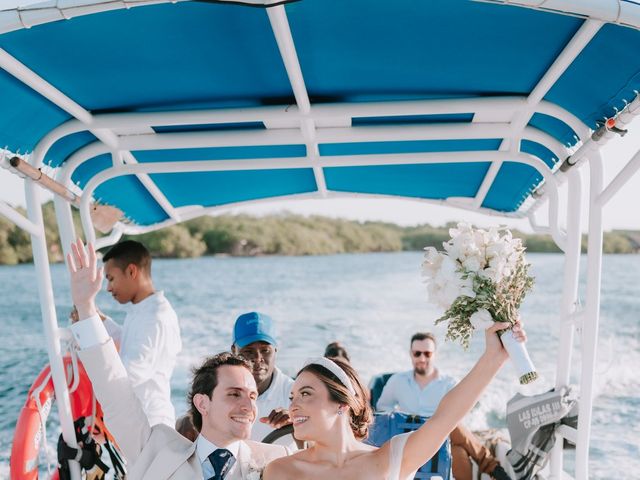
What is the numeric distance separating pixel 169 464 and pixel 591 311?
64.8 inches

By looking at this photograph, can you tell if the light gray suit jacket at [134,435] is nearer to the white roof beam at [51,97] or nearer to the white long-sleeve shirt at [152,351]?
the white long-sleeve shirt at [152,351]

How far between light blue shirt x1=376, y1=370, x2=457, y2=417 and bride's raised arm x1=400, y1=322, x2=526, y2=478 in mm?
3020

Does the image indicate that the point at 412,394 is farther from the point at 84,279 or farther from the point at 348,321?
the point at 348,321

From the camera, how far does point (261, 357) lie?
3.29m

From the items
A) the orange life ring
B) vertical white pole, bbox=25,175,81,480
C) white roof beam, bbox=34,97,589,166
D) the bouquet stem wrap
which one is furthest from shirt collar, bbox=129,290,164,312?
the bouquet stem wrap

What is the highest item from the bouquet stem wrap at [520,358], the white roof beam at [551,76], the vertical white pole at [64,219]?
the white roof beam at [551,76]

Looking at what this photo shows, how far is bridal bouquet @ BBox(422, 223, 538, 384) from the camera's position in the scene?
80.6 inches

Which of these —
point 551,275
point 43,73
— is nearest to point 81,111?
point 43,73

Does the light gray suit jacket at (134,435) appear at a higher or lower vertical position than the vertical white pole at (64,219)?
lower

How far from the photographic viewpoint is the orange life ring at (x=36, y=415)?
3.13 m

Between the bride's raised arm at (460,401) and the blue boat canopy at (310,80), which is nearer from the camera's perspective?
the bride's raised arm at (460,401)

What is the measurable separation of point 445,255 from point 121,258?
149cm

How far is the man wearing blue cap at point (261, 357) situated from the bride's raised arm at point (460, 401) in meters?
1.23

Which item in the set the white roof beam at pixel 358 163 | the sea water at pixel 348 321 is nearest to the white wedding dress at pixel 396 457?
the sea water at pixel 348 321
